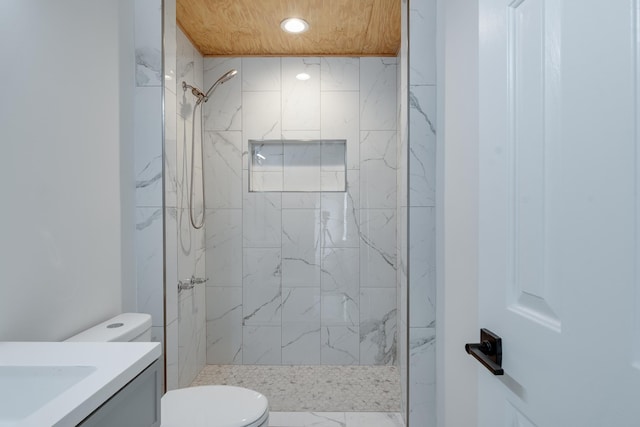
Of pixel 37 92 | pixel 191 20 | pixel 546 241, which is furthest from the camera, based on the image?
pixel 191 20

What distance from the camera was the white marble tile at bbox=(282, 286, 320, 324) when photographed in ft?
8.94

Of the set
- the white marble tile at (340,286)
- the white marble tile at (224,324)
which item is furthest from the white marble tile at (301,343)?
the white marble tile at (224,324)

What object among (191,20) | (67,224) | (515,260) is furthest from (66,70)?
(515,260)

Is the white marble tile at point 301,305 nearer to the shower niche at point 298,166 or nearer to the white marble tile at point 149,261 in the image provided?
the shower niche at point 298,166

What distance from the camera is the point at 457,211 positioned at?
4.55 feet

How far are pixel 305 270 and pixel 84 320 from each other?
1615 millimetres

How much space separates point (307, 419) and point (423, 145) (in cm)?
159

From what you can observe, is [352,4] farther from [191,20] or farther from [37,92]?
[37,92]

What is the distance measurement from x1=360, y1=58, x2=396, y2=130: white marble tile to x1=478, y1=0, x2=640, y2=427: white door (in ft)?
5.79

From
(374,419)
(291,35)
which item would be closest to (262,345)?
(374,419)

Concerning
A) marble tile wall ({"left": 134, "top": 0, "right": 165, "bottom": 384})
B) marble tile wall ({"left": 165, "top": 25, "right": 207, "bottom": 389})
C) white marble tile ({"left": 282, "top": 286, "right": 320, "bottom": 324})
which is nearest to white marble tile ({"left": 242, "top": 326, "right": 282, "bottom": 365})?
white marble tile ({"left": 282, "top": 286, "right": 320, "bottom": 324})

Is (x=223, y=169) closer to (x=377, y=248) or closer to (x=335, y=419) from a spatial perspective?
(x=377, y=248)

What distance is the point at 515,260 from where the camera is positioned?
2.57 ft

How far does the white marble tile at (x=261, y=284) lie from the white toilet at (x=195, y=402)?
1.20m
